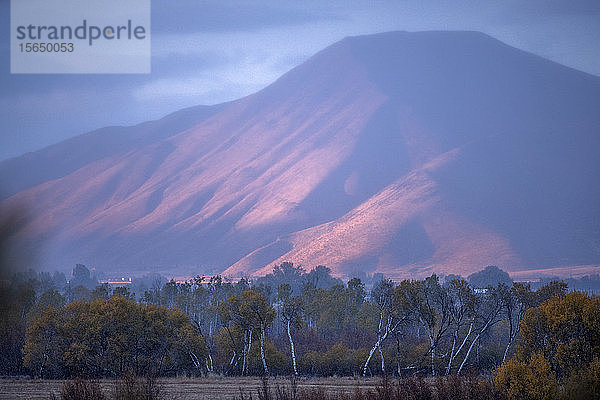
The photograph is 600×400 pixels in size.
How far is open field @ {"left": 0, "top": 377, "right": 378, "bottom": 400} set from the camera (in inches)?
1308

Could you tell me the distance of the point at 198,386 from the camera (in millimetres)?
37625

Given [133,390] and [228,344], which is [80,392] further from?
[228,344]

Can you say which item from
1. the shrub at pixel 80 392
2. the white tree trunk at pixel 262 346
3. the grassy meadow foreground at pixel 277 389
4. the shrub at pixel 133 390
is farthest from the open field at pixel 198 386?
the shrub at pixel 80 392

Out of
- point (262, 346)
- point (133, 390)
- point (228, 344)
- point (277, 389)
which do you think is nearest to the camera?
point (133, 390)

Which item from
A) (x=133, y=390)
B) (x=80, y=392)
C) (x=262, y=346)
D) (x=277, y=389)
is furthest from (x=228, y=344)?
(x=80, y=392)

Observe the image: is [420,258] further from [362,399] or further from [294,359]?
[362,399]

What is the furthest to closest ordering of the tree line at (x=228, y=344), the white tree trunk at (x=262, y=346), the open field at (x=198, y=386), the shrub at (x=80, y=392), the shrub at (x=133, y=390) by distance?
the white tree trunk at (x=262, y=346)
the tree line at (x=228, y=344)
the open field at (x=198, y=386)
the shrub at (x=133, y=390)
the shrub at (x=80, y=392)

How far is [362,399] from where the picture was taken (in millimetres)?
22766

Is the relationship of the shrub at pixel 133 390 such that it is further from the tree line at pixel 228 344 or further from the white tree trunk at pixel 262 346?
the white tree trunk at pixel 262 346

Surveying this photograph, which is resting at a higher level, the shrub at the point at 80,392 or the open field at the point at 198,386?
the shrub at the point at 80,392

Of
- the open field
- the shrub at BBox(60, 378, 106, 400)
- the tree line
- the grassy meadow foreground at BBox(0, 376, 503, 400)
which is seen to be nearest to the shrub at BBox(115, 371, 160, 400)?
the grassy meadow foreground at BBox(0, 376, 503, 400)

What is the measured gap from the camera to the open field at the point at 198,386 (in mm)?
33219

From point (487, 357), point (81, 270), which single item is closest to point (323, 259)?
point (81, 270)

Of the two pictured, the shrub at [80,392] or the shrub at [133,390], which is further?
the shrub at [133,390]
